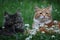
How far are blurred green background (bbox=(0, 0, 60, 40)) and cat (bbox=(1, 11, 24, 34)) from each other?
1.8 inches

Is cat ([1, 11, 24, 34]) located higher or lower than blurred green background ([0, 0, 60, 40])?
lower

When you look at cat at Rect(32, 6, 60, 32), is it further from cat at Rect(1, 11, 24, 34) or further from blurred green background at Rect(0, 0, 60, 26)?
cat at Rect(1, 11, 24, 34)

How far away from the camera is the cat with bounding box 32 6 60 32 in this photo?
5.10 m

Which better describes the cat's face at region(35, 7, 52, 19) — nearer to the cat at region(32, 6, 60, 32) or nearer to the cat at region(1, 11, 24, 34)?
the cat at region(32, 6, 60, 32)

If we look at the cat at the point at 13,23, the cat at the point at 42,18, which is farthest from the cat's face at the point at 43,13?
the cat at the point at 13,23

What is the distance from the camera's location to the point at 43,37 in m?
5.05

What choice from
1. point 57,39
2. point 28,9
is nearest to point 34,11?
point 28,9

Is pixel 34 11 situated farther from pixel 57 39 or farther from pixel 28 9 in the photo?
pixel 57 39

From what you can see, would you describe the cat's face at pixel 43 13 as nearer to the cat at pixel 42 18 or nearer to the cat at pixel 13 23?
the cat at pixel 42 18

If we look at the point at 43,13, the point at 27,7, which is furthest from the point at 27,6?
the point at 43,13

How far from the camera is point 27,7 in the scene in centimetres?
514

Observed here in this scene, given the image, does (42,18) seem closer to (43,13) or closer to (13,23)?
(43,13)

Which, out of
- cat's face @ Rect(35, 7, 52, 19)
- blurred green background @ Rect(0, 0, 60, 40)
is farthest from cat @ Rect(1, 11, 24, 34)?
cat's face @ Rect(35, 7, 52, 19)

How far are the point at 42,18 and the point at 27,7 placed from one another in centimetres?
20
